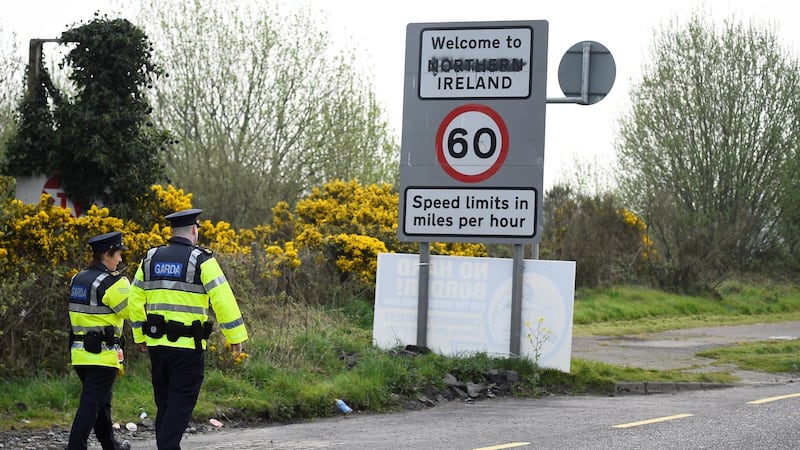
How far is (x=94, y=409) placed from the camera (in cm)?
875

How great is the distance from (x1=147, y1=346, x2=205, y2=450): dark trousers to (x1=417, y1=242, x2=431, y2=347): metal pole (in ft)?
21.9

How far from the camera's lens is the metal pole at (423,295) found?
1470cm

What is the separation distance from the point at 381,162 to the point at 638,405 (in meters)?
21.9

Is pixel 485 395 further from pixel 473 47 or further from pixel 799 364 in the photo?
pixel 799 364

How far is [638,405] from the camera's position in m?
12.8

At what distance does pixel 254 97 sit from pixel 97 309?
2199 cm

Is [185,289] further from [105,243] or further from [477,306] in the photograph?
[477,306]

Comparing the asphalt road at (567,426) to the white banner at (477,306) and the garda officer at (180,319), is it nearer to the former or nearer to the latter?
the white banner at (477,306)

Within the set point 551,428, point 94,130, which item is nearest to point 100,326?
point 551,428

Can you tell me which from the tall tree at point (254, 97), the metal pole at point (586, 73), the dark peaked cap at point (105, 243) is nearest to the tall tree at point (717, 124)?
the tall tree at point (254, 97)

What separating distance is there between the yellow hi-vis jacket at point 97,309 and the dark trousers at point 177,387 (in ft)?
2.84

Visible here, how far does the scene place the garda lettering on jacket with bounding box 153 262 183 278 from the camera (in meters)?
8.13

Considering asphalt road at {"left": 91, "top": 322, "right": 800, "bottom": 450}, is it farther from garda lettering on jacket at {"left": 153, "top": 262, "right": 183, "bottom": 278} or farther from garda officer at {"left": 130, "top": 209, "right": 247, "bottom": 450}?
garda lettering on jacket at {"left": 153, "top": 262, "right": 183, "bottom": 278}

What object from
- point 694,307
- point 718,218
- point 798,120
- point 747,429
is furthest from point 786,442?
point 798,120
